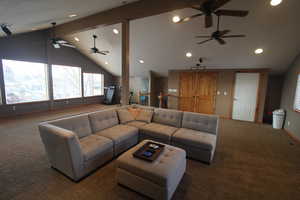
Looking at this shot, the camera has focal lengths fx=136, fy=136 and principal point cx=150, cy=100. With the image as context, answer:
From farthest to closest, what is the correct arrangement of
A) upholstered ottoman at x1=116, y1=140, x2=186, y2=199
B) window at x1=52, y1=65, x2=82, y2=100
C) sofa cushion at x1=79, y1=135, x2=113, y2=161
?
window at x1=52, y1=65, x2=82, y2=100 → sofa cushion at x1=79, y1=135, x2=113, y2=161 → upholstered ottoman at x1=116, y1=140, x2=186, y2=199

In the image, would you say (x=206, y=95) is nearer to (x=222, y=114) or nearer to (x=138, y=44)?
(x=222, y=114)

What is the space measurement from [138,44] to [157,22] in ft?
5.07

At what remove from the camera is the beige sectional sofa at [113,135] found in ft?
6.47

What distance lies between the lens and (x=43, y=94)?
6332 mm

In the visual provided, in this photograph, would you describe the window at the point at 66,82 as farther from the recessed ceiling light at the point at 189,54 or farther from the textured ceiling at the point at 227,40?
the recessed ceiling light at the point at 189,54

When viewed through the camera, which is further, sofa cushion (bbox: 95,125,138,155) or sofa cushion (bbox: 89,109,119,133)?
sofa cushion (bbox: 89,109,119,133)

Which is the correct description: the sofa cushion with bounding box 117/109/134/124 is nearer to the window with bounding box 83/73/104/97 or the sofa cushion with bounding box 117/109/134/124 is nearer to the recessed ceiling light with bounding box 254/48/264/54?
the recessed ceiling light with bounding box 254/48/264/54

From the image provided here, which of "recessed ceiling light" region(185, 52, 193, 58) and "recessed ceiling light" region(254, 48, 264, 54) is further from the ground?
"recessed ceiling light" region(185, 52, 193, 58)

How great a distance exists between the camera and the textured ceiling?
3.27 metres

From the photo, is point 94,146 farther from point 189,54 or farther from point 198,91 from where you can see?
point 198,91

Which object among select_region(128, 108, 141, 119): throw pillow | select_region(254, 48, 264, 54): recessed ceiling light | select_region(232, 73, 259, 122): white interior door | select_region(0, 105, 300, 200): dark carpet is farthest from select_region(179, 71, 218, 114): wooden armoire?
select_region(128, 108, 141, 119): throw pillow

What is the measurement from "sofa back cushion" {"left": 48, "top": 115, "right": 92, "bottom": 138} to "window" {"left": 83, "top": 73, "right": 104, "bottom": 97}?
6165 mm

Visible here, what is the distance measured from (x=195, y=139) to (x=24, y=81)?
702 cm


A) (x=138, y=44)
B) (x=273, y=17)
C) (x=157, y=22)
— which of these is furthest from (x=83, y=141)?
(x=273, y=17)
